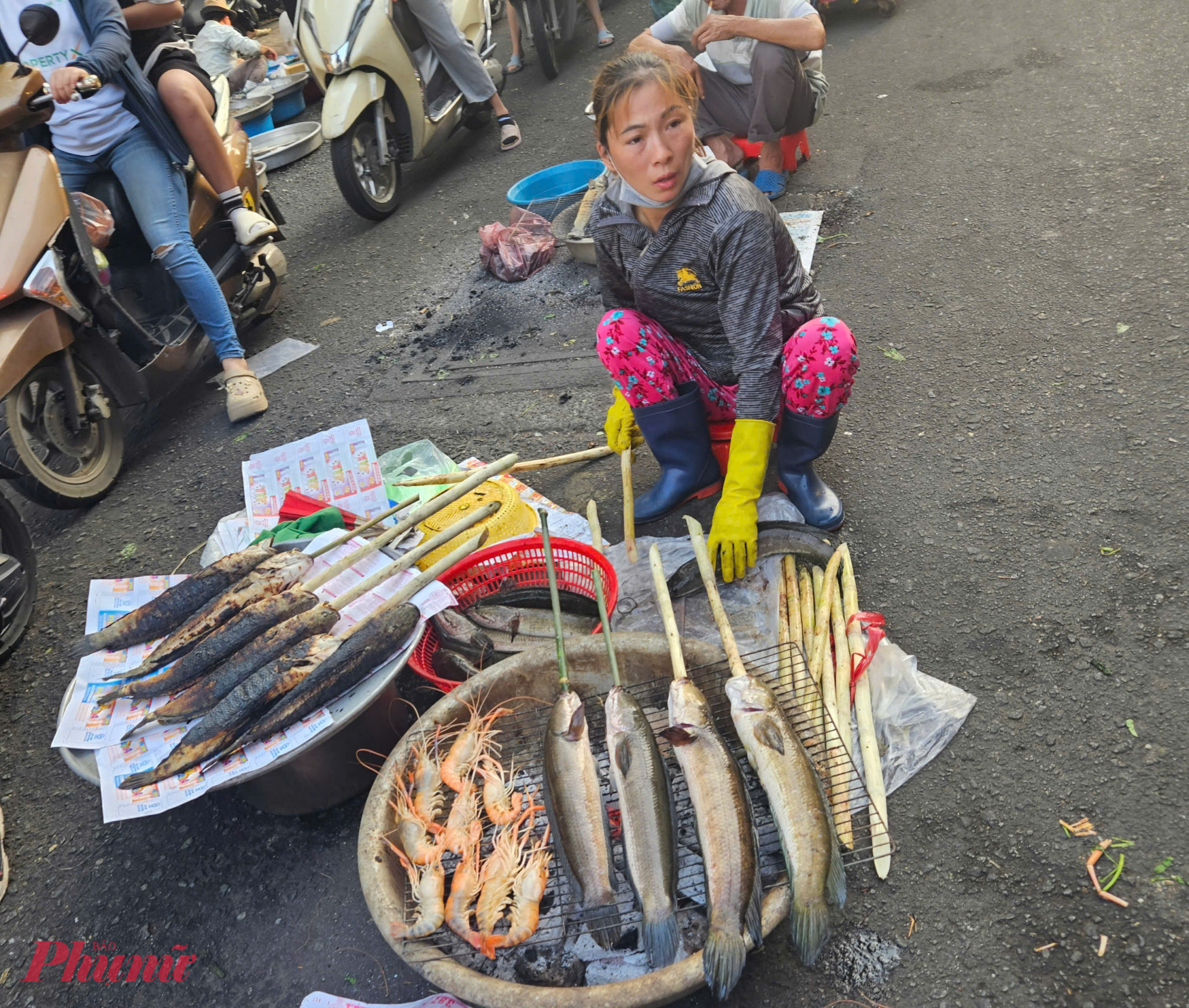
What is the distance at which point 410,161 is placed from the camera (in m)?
6.49

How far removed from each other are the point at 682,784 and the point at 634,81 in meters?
2.02

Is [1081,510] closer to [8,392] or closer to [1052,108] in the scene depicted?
[1052,108]

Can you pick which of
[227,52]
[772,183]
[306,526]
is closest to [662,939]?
[306,526]

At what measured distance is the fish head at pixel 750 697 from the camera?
209 centimetres

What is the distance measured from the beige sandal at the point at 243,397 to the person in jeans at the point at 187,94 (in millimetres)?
799

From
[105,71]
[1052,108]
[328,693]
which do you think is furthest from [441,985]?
[1052,108]

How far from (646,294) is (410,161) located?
4.26 metres

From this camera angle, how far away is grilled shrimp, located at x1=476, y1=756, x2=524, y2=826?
2.14 meters

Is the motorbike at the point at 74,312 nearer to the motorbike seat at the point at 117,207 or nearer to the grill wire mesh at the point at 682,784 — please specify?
the motorbike seat at the point at 117,207

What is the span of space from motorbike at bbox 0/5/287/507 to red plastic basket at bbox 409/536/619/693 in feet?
7.28

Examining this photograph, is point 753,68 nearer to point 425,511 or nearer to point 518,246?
point 518,246

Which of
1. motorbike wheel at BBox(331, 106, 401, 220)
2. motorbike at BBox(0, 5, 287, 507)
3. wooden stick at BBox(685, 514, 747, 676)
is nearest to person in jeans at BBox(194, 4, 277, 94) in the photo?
motorbike wheel at BBox(331, 106, 401, 220)

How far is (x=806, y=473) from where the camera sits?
307 cm

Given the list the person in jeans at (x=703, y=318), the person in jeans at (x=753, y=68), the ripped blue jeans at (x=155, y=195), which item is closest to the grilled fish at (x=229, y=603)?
the person in jeans at (x=703, y=318)
